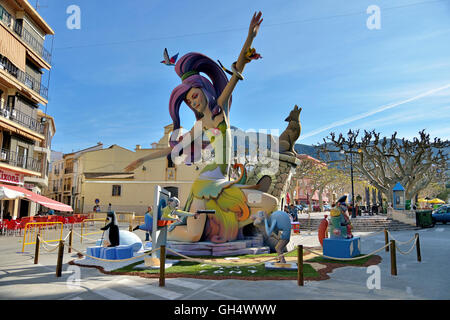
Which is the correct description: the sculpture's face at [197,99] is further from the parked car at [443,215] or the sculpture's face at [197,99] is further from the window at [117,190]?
the window at [117,190]

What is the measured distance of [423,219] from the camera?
22.9 metres

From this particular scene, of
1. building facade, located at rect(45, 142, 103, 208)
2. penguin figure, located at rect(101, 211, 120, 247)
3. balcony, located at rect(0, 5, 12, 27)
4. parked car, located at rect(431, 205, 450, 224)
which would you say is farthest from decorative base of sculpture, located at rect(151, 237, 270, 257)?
building facade, located at rect(45, 142, 103, 208)

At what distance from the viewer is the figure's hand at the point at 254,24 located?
929 centimetres

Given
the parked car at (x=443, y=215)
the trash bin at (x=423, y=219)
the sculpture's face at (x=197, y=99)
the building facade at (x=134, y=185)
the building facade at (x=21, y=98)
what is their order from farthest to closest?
the building facade at (x=134, y=185) → the parked car at (x=443, y=215) → the trash bin at (x=423, y=219) → the building facade at (x=21, y=98) → the sculpture's face at (x=197, y=99)

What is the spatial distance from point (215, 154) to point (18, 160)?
18632 mm

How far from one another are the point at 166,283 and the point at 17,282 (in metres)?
3.09

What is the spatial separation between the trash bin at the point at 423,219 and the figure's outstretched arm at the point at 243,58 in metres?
19.6

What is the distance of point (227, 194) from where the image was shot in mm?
9727

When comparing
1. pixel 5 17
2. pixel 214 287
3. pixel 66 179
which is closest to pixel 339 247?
pixel 214 287

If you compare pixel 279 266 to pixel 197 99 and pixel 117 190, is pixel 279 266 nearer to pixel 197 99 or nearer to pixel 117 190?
pixel 197 99

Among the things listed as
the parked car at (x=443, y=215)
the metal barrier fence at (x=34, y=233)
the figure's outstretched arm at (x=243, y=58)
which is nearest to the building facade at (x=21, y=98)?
the metal barrier fence at (x=34, y=233)

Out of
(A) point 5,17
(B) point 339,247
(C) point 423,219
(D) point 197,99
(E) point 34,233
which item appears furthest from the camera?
(C) point 423,219
